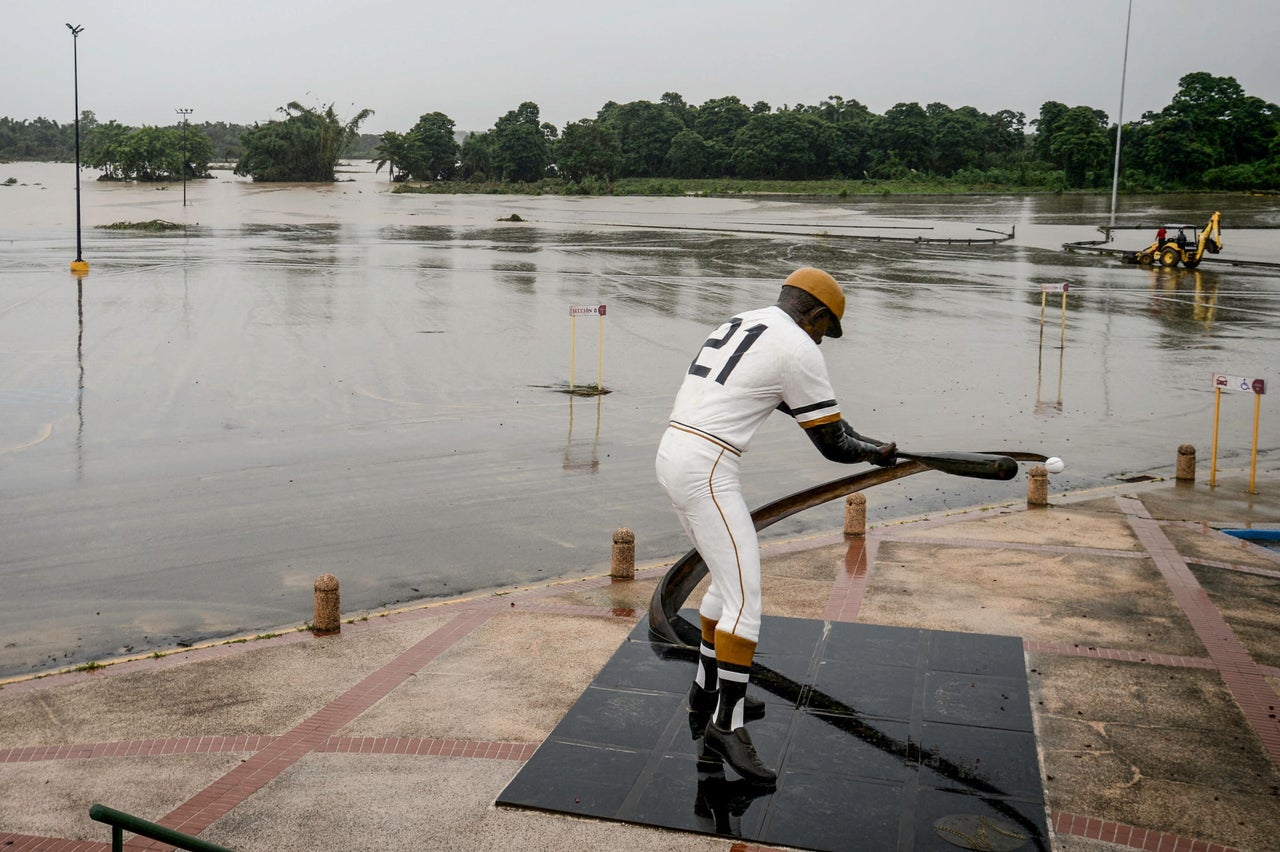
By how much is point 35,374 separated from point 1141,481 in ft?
62.4

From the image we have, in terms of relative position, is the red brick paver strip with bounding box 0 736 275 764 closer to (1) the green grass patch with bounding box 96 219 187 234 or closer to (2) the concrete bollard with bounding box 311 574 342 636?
(2) the concrete bollard with bounding box 311 574 342 636

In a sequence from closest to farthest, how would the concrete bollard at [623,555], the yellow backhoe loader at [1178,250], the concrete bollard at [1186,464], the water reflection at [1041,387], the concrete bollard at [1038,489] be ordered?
the concrete bollard at [623,555]
the concrete bollard at [1038,489]
the concrete bollard at [1186,464]
the water reflection at [1041,387]
the yellow backhoe loader at [1178,250]

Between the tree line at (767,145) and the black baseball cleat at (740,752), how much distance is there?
345 ft

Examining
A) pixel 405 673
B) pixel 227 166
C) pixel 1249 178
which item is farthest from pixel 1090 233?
pixel 227 166

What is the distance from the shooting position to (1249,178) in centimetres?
9562

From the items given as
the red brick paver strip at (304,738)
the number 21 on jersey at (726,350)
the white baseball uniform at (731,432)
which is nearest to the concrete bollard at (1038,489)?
the red brick paver strip at (304,738)

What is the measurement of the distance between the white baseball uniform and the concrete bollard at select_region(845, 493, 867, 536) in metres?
5.77

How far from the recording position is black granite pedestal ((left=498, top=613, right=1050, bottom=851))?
609cm

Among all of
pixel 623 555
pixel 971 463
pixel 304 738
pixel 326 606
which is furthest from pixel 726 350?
pixel 623 555

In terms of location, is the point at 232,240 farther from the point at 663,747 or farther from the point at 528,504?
the point at 663,747

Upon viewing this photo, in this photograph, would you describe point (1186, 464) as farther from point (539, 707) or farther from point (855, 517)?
point (539, 707)

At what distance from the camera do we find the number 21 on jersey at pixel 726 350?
648cm

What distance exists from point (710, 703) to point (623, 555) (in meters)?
3.53

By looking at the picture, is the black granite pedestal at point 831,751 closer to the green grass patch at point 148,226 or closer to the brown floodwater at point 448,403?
the brown floodwater at point 448,403
